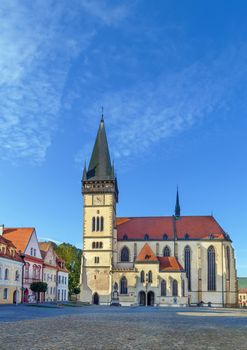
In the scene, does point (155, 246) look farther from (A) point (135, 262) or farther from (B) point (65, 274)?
(B) point (65, 274)

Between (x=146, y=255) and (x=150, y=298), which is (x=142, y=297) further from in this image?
(x=146, y=255)

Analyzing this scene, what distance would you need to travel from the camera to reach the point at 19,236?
59719 mm

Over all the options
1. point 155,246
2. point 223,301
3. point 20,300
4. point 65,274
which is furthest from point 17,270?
point 223,301

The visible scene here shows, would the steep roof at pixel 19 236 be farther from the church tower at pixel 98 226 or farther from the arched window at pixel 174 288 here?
the arched window at pixel 174 288

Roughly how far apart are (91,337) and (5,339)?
3.16 m

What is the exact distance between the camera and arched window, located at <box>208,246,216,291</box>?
81562 millimetres

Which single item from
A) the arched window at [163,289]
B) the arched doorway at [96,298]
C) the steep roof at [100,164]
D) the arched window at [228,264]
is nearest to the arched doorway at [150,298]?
the arched window at [163,289]

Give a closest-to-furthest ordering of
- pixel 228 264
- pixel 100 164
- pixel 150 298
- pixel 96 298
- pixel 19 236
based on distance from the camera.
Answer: pixel 19 236 → pixel 150 298 → pixel 96 298 → pixel 228 264 → pixel 100 164

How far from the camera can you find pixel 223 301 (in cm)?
8031

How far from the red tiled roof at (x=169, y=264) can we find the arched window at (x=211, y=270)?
20.9 ft

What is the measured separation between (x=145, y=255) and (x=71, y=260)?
21.2 m

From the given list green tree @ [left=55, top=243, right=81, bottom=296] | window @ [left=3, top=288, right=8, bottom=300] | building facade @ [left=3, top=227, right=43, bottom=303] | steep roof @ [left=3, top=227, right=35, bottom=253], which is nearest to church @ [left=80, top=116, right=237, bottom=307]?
green tree @ [left=55, top=243, right=81, bottom=296]

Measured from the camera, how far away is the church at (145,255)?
77.4 metres

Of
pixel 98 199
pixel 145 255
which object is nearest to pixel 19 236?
pixel 98 199
